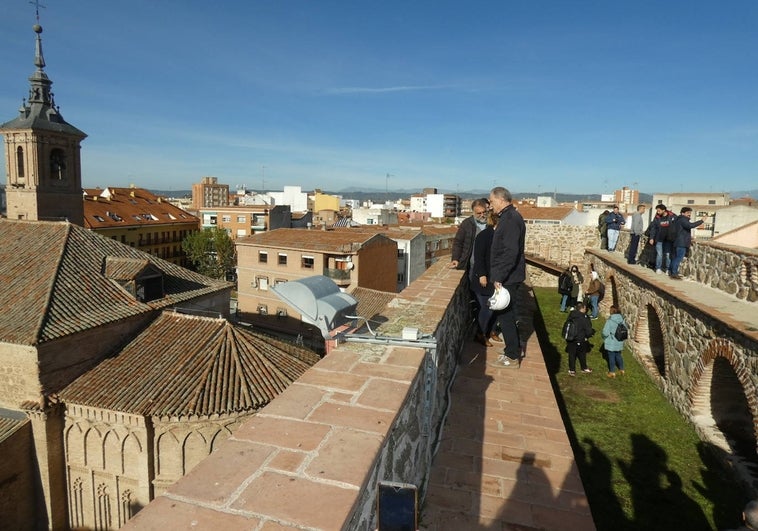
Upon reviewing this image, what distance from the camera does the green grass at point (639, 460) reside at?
529cm

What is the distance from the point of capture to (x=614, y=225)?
18.9 m

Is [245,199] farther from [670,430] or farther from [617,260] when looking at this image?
[670,430]

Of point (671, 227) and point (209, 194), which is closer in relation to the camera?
point (671, 227)

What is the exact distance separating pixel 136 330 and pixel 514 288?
50.4 feet

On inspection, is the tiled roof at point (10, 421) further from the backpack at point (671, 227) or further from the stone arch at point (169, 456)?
the backpack at point (671, 227)

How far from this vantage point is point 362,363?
2.86m

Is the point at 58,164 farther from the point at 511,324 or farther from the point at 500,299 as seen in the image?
the point at 500,299

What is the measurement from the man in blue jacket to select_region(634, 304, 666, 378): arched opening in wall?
7.08 metres

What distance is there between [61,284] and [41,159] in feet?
43.6

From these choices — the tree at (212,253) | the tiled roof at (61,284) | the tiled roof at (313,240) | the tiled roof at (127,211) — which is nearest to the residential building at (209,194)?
the tiled roof at (127,211)

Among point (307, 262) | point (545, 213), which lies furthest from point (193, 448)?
point (545, 213)

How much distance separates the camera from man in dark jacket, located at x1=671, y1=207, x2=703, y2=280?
11.2 m

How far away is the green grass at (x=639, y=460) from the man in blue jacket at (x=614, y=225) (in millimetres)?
10300

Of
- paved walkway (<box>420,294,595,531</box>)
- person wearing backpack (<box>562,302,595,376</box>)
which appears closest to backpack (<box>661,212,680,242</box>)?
person wearing backpack (<box>562,302,595,376</box>)
